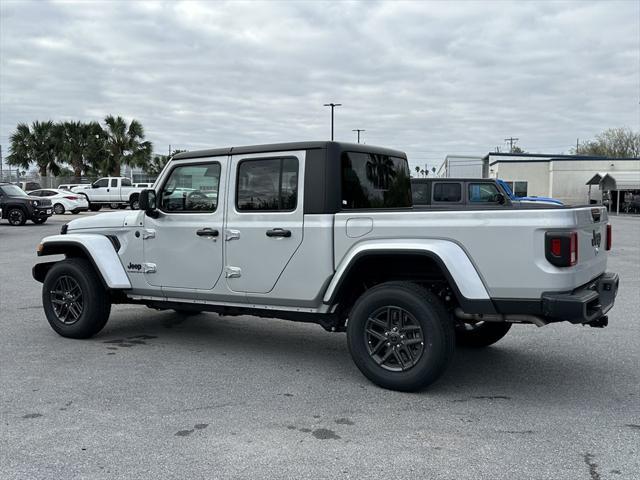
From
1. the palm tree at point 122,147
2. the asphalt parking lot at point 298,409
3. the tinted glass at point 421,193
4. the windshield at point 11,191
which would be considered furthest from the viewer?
the palm tree at point 122,147

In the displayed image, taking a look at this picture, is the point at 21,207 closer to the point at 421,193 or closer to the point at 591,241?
the point at 421,193

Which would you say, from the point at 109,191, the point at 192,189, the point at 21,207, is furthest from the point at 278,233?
the point at 109,191

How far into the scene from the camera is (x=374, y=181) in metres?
5.73

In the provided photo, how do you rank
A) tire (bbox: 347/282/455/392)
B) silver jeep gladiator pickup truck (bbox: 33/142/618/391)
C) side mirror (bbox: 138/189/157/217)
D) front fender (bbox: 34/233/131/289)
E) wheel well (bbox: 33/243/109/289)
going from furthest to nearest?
1. wheel well (bbox: 33/243/109/289)
2. front fender (bbox: 34/233/131/289)
3. side mirror (bbox: 138/189/157/217)
4. tire (bbox: 347/282/455/392)
5. silver jeep gladiator pickup truck (bbox: 33/142/618/391)

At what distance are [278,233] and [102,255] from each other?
82.4 inches

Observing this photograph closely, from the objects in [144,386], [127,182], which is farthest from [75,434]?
[127,182]

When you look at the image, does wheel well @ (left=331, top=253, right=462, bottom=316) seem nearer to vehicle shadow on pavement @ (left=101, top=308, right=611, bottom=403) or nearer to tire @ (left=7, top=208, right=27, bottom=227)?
vehicle shadow on pavement @ (left=101, top=308, right=611, bottom=403)

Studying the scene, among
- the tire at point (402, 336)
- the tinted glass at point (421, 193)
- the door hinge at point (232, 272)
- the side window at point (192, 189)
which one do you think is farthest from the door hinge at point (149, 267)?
the tinted glass at point (421, 193)

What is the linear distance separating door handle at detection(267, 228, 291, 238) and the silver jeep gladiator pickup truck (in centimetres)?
1

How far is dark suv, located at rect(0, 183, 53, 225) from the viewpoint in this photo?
24.6 m

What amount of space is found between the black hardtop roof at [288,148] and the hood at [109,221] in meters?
0.76

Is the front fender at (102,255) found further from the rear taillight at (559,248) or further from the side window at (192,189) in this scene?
the rear taillight at (559,248)

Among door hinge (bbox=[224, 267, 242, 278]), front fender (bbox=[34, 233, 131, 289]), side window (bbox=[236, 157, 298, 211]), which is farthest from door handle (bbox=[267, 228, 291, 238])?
front fender (bbox=[34, 233, 131, 289])

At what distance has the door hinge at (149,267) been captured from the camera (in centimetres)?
607
